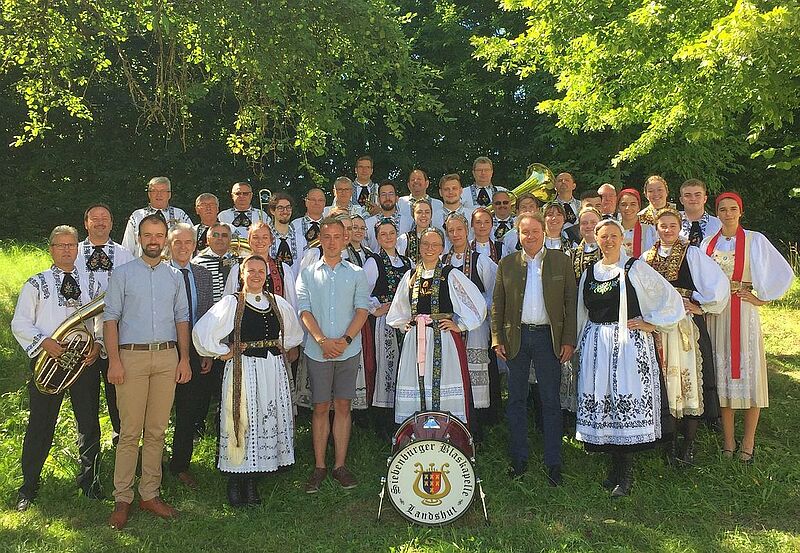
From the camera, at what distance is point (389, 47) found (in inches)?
261

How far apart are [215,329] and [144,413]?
2.19 ft

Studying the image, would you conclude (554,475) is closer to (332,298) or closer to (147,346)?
(332,298)

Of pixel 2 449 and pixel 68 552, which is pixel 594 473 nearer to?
pixel 68 552

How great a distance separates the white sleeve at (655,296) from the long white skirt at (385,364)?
1.92 meters

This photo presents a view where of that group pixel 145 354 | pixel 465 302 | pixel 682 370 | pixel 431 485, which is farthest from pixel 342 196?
pixel 682 370

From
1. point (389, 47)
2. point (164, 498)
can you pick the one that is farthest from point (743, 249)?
point (164, 498)

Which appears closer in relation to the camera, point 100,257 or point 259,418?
point 259,418

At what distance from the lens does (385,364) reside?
5359mm

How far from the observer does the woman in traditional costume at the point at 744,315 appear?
4789mm

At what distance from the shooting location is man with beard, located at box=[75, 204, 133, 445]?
459 cm

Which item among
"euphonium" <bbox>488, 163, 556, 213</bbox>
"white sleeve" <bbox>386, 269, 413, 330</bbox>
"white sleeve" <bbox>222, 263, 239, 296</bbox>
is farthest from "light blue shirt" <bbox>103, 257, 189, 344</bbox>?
"euphonium" <bbox>488, 163, 556, 213</bbox>

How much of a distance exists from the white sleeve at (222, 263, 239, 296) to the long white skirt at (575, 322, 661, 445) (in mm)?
2457

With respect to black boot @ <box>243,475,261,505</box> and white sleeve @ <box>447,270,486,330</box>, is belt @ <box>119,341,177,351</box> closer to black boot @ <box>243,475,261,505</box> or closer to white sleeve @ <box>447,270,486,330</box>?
black boot @ <box>243,475,261,505</box>

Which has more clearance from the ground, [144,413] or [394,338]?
[394,338]
